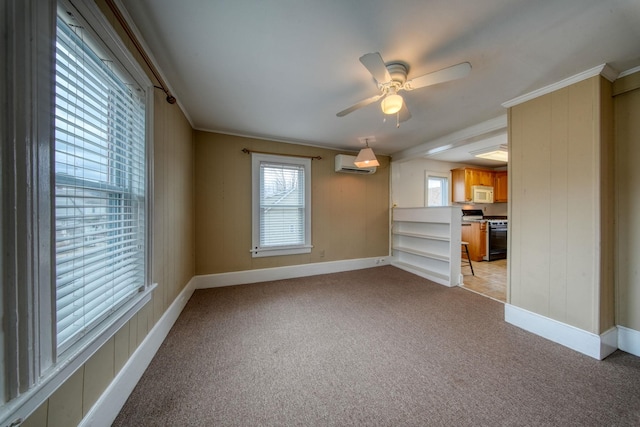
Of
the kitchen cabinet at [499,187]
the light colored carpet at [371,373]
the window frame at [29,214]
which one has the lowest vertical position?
the light colored carpet at [371,373]

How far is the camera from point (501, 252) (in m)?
4.98

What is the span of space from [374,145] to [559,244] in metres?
2.70

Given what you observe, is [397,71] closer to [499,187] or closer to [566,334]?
[566,334]

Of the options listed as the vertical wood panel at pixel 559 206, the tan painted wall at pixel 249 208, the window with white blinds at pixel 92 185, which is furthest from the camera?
the tan painted wall at pixel 249 208

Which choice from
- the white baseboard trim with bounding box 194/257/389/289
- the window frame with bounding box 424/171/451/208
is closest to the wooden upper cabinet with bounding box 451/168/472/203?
the window frame with bounding box 424/171/451/208

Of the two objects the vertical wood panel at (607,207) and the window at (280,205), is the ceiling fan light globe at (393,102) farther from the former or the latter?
the window at (280,205)

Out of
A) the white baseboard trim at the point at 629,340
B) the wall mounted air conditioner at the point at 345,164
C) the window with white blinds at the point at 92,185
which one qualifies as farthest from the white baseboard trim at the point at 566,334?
the window with white blinds at the point at 92,185

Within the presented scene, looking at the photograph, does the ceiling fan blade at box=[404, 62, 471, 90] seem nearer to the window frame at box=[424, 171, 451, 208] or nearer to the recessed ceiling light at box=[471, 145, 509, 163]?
the recessed ceiling light at box=[471, 145, 509, 163]

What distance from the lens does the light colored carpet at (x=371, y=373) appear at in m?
1.19

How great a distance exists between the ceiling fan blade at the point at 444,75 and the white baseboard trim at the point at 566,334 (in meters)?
2.24

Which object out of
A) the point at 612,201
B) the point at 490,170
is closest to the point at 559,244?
the point at 612,201

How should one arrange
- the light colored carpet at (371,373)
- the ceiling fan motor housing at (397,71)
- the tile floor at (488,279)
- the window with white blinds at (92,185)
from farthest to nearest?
the tile floor at (488,279) → the ceiling fan motor housing at (397,71) → the light colored carpet at (371,373) → the window with white blinds at (92,185)

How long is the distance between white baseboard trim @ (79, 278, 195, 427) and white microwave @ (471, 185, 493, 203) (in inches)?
247

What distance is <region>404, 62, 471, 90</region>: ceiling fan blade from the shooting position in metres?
1.37
